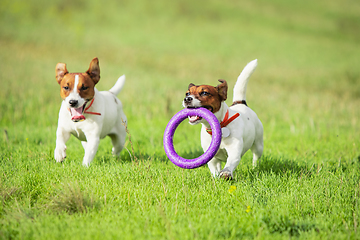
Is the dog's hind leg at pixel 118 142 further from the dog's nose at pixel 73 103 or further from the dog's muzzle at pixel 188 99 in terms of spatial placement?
the dog's muzzle at pixel 188 99

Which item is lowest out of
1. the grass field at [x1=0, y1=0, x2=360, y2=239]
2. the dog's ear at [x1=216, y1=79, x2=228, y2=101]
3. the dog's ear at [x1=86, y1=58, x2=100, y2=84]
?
the grass field at [x1=0, y1=0, x2=360, y2=239]

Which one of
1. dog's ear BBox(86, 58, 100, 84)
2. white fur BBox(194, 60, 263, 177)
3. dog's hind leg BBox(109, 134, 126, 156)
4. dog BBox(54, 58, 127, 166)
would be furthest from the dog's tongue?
white fur BBox(194, 60, 263, 177)

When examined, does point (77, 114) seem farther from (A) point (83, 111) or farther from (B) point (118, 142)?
(B) point (118, 142)

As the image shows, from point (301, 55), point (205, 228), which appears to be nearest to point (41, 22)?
point (301, 55)

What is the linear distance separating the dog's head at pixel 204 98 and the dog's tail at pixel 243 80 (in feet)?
3.32

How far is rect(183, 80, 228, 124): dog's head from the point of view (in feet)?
12.1

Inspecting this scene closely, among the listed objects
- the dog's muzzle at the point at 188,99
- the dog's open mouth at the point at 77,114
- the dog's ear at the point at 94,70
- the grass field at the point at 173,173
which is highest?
the dog's ear at the point at 94,70

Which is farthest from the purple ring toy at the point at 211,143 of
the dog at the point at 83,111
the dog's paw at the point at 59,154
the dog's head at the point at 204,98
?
the dog's paw at the point at 59,154

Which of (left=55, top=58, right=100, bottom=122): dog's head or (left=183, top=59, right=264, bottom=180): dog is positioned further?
(left=55, top=58, right=100, bottom=122): dog's head

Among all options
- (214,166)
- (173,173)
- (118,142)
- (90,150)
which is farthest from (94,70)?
(214,166)

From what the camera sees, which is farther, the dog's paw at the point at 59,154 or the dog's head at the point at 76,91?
the dog's paw at the point at 59,154

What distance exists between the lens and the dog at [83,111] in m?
4.07

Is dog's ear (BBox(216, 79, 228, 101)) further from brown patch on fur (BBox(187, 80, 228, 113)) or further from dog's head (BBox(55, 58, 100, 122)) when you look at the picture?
dog's head (BBox(55, 58, 100, 122))

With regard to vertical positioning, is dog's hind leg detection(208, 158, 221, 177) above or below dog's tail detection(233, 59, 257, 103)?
below
